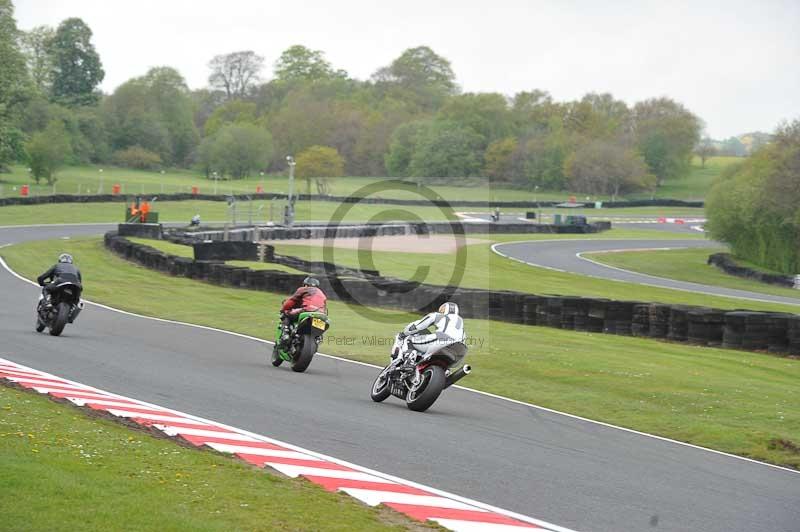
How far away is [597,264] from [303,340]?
34.6 metres

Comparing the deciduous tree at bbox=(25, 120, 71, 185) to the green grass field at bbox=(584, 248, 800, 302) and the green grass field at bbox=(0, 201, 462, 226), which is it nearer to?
the green grass field at bbox=(0, 201, 462, 226)

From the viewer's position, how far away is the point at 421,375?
12805 mm

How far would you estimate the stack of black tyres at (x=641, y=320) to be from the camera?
68.1 ft

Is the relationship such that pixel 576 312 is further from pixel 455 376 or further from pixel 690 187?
pixel 690 187

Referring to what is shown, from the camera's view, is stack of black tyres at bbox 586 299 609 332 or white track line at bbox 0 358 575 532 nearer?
white track line at bbox 0 358 575 532

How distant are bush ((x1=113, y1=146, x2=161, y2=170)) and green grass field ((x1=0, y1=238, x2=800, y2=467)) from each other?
326ft

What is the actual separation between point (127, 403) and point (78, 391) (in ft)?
3.15

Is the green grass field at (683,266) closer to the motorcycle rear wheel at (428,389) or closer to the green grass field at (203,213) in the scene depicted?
the green grass field at (203,213)

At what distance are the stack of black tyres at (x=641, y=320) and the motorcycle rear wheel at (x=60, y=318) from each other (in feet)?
35.2

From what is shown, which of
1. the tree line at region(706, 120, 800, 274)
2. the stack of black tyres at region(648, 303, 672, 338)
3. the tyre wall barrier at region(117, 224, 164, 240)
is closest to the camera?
the stack of black tyres at region(648, 303, 672, 338)

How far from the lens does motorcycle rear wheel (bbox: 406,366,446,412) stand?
41.2 ft

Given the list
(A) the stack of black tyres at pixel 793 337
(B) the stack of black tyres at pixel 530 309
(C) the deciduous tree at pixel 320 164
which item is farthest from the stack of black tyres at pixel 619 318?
(C) the deciduous tree at pixel 320 164

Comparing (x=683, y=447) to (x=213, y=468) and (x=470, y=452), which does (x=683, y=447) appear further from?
(x=213, y=468)

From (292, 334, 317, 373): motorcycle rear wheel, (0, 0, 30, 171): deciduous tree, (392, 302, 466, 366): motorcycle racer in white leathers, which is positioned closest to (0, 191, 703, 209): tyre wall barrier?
(0, 0, 30, 171): deciduous tree
